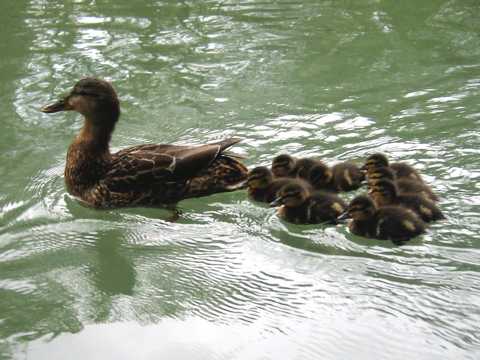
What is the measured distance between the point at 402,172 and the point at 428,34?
2266 millimetres

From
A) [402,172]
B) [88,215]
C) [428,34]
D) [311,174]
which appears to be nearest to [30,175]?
[88,215]

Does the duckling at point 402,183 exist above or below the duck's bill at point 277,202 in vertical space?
above

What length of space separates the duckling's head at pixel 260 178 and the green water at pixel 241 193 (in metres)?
0.12

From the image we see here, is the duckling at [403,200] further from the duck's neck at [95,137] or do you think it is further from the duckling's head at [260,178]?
the duck's neck at [95,137]

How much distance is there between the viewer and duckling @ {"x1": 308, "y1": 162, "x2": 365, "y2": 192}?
161 inches

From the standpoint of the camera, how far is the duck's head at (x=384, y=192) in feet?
12.7

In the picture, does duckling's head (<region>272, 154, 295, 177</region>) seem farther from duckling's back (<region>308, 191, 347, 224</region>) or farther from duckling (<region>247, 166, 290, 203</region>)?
duckling's back (<region>308, 191, 347, 224</region>)

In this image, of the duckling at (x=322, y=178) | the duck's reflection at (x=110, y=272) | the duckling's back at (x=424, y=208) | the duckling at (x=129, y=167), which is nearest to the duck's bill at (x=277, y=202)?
the duckling at (x=322, y=178)

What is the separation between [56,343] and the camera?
123 inches

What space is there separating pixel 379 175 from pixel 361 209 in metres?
0.30

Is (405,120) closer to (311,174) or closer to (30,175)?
(311,174)

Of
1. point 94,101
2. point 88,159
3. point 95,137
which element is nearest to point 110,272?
point 88,159

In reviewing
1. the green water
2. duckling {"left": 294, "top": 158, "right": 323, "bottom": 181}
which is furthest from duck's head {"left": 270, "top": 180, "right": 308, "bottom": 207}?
duckling {"left": 294, "top": 158, "right": 323, "bottom": 181}

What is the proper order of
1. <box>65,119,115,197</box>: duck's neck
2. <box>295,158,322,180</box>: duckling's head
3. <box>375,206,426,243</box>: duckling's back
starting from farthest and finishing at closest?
1. <box>65,119,115,197</box>: duck's neck
2. <box>295,158,322,180</box>: duckling's head
3. <box>375,206,426,243</box>: duckling's back
